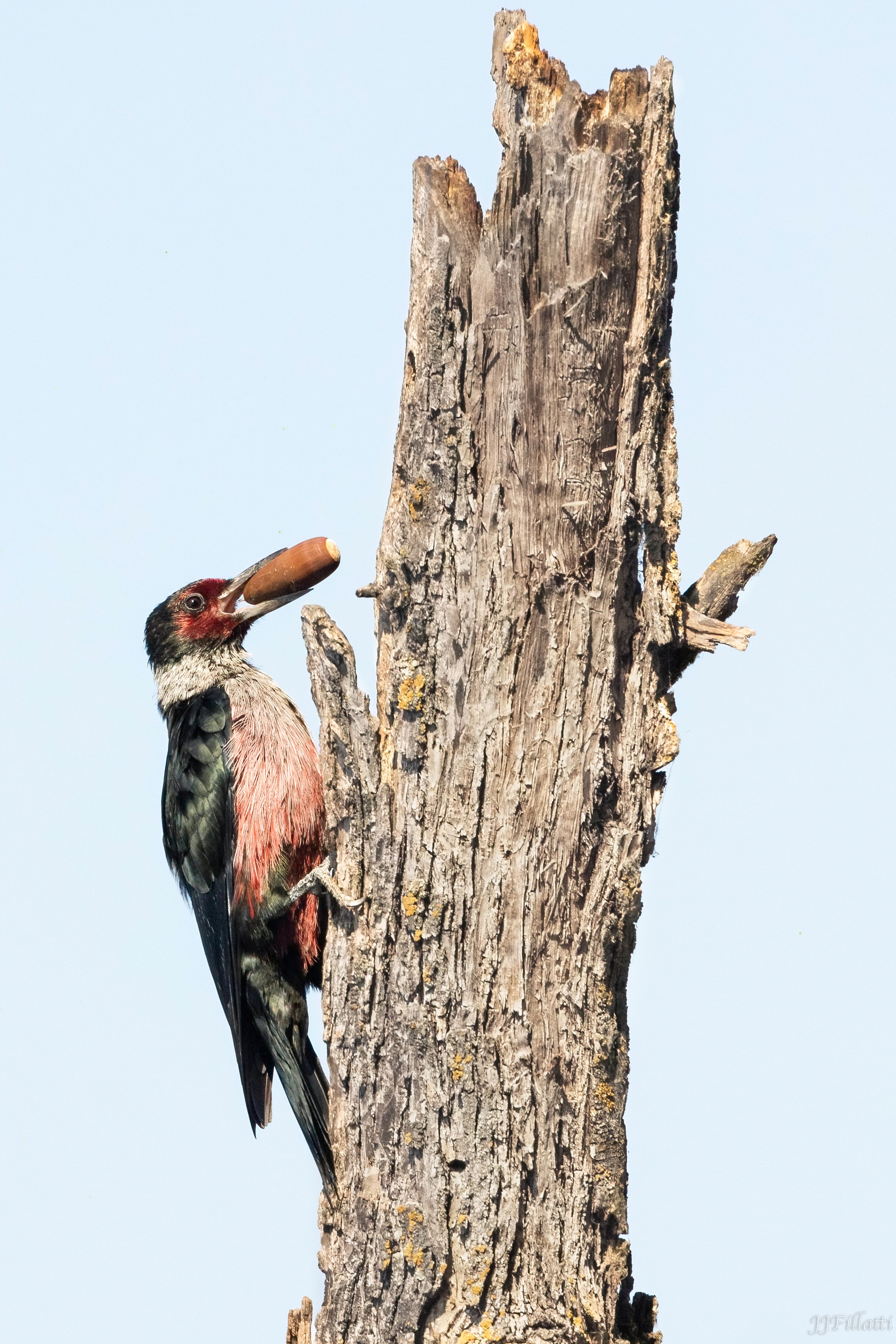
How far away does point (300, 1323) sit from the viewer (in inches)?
137

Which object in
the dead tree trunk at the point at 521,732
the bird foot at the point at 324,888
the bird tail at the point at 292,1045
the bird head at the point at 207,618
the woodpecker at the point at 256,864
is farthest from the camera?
the bird head at the point at 207,618

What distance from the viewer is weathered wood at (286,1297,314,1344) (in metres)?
3.47

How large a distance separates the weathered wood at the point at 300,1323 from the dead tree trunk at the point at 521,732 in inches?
6.7

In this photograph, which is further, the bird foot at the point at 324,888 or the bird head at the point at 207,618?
A: the bird head at the point at 207,618

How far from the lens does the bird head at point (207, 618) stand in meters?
4.90

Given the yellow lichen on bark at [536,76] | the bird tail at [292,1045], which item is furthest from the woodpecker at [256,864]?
the yellow lichen on bark at [536,76]

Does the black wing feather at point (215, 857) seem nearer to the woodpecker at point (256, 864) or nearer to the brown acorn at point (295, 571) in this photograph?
the woodpecker at point (256, 864)

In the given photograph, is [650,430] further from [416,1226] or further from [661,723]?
[416,1226]

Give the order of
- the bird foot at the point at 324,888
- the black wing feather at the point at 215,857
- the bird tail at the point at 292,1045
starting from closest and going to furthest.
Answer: the bird foot at the point at 324,888
the bird tail at the point at 292,1045
the black wing feather at the point at 215,857

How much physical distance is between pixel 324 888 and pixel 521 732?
956mm

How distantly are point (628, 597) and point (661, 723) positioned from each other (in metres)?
0.34

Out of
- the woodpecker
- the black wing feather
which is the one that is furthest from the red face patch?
the black wing feather

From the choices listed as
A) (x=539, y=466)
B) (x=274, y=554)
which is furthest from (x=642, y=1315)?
(x=274, y=554)

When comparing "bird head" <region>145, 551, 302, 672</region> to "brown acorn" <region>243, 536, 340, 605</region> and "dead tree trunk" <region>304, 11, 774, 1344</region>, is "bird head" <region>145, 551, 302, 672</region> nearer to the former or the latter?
"brown acorn" <region>243, 536, 340, 605</region>
